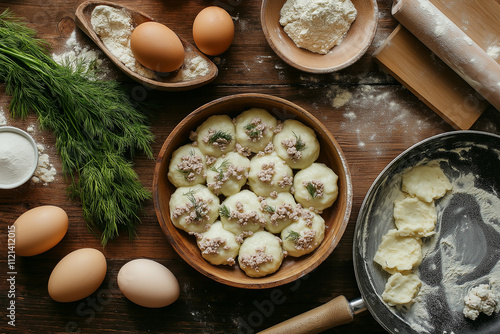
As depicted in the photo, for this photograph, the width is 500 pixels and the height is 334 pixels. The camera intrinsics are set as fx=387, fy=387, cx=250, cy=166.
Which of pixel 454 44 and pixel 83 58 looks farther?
pixel 83 58

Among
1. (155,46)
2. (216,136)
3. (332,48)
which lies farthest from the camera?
(332,48)

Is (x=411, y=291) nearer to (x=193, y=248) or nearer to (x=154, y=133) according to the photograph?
(x=193, y=248)

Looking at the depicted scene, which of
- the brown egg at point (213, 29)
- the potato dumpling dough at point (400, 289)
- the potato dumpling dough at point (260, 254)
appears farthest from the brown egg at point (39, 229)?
the potato dumpling dough at point (400, 289)

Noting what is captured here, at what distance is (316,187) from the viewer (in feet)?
5.35

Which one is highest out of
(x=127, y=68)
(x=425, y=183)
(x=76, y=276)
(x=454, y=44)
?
(x=454, y=44)

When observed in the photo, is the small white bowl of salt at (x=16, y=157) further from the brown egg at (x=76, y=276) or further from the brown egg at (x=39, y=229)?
the brown egg at (x=76, y=276)

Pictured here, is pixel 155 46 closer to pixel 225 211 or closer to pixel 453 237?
pixel 225 211

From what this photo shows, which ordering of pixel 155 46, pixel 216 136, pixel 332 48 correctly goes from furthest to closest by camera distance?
1. pixel 332 48
2. pixel 216 136
3. pixel 155 46

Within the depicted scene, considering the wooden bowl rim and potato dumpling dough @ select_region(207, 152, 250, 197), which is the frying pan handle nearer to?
potato dumpling dough @ select_region(207, 152, 250, 197)

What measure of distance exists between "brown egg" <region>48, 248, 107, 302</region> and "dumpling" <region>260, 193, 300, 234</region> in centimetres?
75

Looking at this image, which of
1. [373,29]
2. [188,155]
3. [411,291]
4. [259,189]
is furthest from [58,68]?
[411,291]

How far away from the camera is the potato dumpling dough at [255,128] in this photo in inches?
65.2

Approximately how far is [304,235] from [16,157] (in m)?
1.27

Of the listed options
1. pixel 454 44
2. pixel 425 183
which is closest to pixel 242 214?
pixel 425 183
